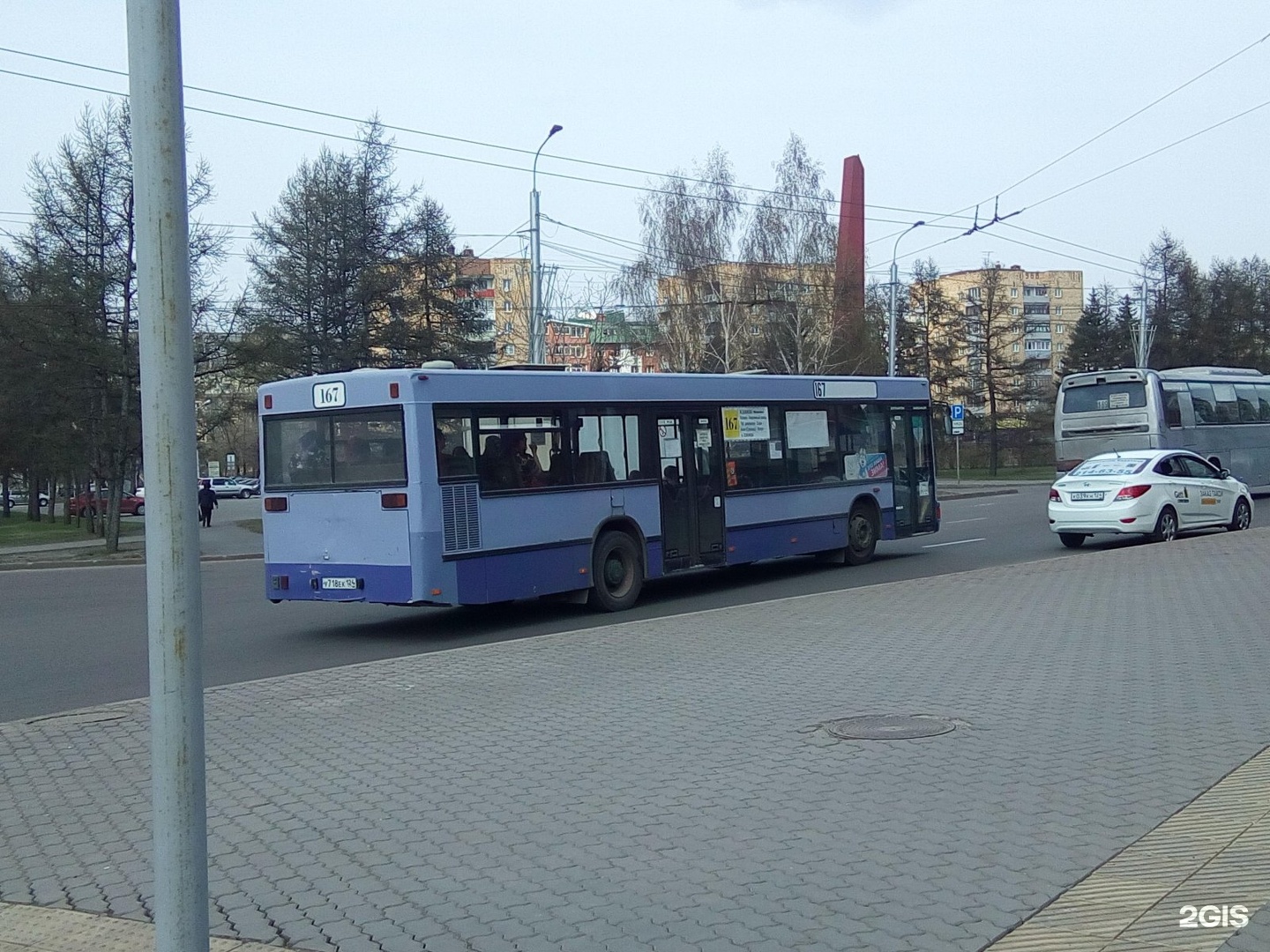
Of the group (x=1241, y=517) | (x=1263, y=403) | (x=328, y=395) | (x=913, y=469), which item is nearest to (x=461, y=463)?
(x=328, y=395)

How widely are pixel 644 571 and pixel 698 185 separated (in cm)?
4144

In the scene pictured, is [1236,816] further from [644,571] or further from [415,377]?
[644,571]

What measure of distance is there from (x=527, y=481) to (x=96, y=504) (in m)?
40.1

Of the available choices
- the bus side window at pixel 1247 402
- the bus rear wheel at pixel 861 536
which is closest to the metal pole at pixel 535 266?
Answer: the bus rear wheel at pixel 861 536

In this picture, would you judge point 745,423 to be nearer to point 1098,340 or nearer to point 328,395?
point 328,395

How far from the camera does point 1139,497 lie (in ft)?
68.9

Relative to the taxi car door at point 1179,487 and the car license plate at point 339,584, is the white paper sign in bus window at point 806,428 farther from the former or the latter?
the car license plate at point 339,584


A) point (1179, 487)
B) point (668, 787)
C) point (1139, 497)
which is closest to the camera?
point (668, 787)

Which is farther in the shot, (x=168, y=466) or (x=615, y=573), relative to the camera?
(x=615, y=573)

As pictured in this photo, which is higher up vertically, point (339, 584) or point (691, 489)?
point (691, 489)

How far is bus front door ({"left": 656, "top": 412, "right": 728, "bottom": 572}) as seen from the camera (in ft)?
54.3

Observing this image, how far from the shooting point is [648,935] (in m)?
4.67

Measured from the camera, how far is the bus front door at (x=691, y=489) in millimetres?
16562

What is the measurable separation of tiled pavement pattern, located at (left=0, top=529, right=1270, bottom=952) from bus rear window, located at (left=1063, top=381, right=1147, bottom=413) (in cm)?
2096
